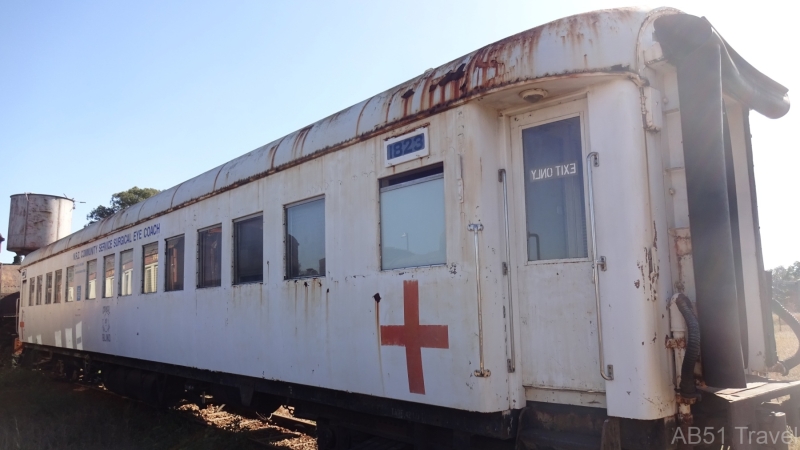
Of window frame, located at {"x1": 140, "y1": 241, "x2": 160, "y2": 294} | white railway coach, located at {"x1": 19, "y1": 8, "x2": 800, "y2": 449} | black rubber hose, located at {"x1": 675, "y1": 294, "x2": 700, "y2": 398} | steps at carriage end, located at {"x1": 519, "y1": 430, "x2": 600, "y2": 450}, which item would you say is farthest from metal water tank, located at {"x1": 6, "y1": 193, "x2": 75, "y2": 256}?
black rubber hose, located at {"x1": 675, "y1": 294, "x2": 700, "y2": 398}

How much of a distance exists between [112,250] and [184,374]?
137 inches

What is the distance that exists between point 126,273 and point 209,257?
3054mm

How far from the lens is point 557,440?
11.2 ft

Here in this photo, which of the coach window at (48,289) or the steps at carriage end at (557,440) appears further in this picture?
the coach window at (48,289)

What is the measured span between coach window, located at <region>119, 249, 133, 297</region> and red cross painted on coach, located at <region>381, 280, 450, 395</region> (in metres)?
6.13

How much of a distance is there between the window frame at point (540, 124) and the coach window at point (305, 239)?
6.05ft

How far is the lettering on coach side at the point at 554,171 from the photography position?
364 cm

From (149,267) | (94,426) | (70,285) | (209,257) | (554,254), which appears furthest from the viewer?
(70,285)

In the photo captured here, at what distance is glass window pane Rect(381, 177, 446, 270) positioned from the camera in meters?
4.04

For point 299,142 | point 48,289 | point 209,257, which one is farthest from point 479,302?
point 48,289

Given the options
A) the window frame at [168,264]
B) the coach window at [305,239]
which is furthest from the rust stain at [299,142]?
the window frame at [168,264]

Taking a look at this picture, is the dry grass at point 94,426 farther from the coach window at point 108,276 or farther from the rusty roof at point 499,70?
the rusty roof at point 499,70

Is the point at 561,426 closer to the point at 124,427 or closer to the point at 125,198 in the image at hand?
the point at 124,427

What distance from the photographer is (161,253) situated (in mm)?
8016
